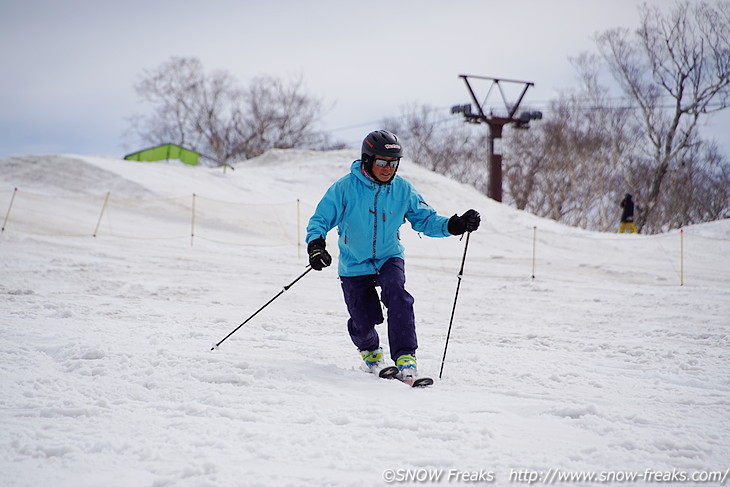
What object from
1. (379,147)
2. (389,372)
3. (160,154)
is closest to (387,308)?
(389,372)

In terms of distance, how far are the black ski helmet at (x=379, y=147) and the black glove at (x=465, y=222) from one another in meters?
0.60

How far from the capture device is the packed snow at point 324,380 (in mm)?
2281

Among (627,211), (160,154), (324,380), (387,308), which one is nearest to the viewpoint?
(324,380)

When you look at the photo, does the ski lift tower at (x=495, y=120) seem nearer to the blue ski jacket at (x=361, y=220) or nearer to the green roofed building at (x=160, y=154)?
the green roofed building at (x=160, y=154)

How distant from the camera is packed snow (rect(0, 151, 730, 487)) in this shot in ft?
7.48

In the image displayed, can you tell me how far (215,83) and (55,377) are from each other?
3715 centimetres

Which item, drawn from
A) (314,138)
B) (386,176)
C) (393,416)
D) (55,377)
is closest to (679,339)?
(386,176)

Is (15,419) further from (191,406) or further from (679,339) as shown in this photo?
(679,339)

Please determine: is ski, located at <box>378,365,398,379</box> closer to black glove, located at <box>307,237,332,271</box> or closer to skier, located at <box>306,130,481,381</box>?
skier, located at <box>306,130,481,381</box>

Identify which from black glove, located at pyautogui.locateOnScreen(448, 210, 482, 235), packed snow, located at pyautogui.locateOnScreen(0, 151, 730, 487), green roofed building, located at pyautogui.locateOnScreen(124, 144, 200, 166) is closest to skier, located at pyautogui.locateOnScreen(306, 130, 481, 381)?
black glove, located at pyautogui.locateOnScreen(448, 210, 482, 235)

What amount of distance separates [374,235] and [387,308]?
0.51m

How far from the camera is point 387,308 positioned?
3.79 metres

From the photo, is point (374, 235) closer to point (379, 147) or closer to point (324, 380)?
point (379, 147)

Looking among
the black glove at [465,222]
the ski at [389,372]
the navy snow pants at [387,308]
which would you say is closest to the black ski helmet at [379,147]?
the black glove at [465,222]
